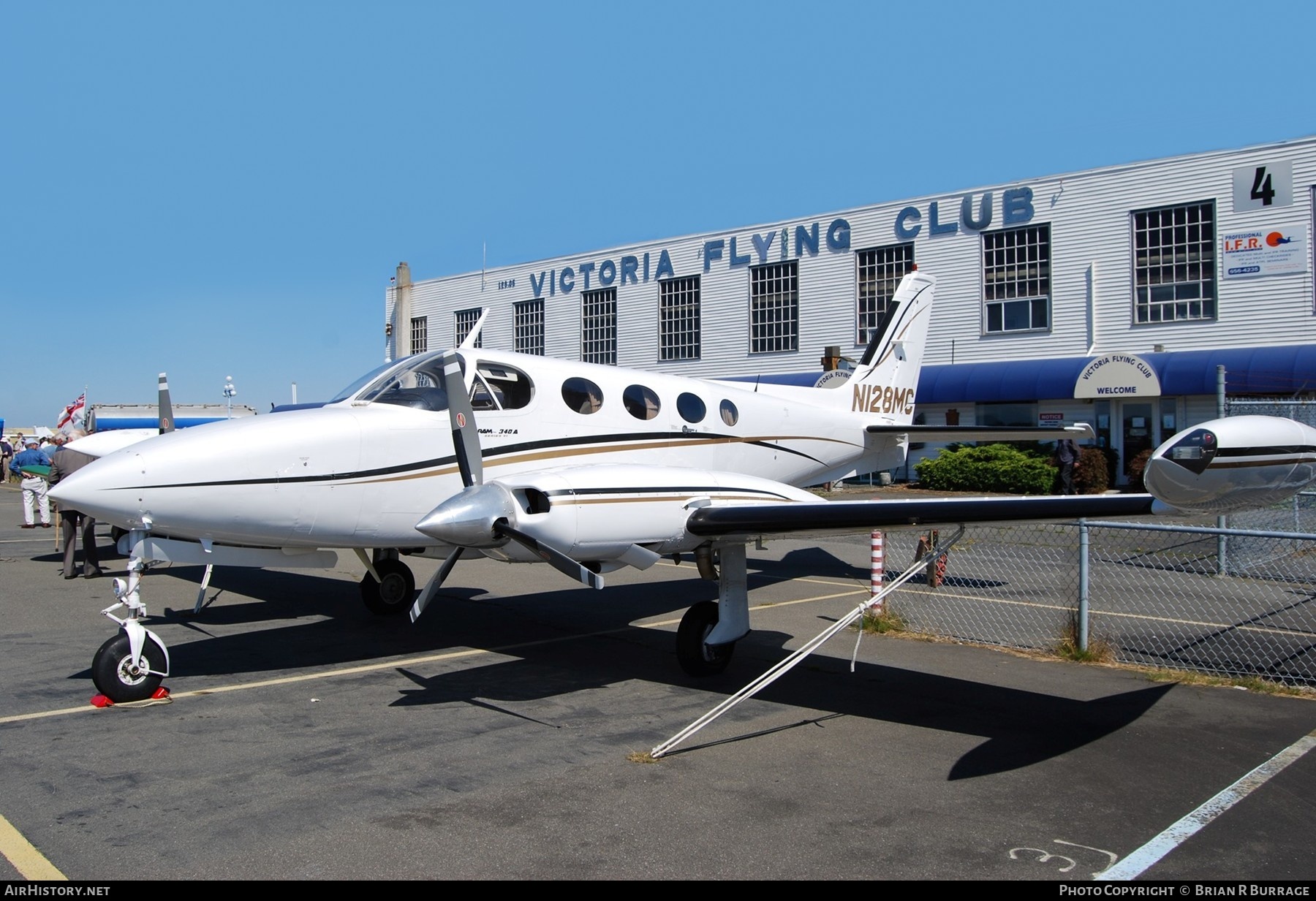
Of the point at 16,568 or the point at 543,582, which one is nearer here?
the point at 543,582

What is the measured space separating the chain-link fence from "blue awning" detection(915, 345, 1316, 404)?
10.4 metres

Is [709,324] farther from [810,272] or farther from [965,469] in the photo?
[965,469]

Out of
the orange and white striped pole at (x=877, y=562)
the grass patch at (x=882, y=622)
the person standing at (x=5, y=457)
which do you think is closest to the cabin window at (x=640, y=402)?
the orange and white striped pole at (x=877, y=562)

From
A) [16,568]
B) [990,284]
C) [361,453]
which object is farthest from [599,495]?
[990,284]

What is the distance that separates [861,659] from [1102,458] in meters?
21.7

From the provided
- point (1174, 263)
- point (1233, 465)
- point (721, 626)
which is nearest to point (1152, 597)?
point (721, 626)

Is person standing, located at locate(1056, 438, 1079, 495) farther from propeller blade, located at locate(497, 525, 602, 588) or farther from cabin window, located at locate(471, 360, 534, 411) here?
propeller blade, located at locate(497, 525, 602, 588)

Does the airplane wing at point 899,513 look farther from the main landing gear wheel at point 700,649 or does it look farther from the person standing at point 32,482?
the person standing at point 32,482

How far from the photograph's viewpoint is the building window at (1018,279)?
3192 cm

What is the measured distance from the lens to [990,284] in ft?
109

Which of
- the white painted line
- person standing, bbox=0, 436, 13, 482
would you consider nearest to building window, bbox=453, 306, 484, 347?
person standing, bbox=0, 436, 13, 482

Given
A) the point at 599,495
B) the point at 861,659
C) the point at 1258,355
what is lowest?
the point at 861,659

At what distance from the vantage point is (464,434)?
8.16 meters

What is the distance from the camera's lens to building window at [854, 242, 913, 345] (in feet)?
115
